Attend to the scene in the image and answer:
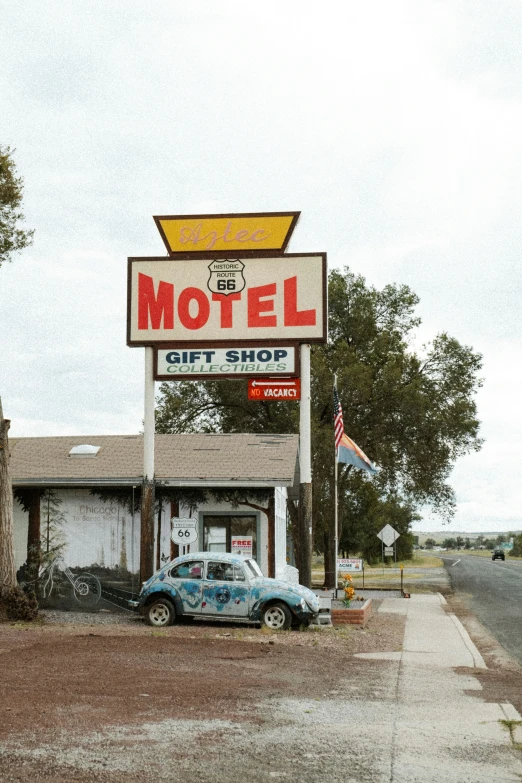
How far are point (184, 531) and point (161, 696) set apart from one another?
10114 millimetres

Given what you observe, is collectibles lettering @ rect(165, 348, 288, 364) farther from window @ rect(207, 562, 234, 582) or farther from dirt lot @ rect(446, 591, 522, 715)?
dirt lot @ rect(446, 591, 522, 715)

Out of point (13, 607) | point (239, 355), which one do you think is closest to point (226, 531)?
point (239, 355)

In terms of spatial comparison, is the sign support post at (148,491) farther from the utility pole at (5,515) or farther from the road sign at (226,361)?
the utility pole at (5,515)

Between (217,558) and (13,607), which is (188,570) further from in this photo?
(13,607)

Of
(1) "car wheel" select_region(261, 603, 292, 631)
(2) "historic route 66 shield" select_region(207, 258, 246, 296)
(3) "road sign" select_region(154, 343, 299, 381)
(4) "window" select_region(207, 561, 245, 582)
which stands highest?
(2) "historic route 66 shield" select_region(207, 258, 246, 296)

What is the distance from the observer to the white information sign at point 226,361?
20.6m

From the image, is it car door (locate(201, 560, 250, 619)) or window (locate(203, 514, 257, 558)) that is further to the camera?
window (locate(203, 514, 257, 558))

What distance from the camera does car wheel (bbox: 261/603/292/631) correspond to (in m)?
17.5

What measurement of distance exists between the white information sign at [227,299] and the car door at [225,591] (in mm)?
5453

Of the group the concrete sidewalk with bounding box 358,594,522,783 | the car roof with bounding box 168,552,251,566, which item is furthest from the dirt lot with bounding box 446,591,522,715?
the car roof with bounding box 168,552,251,566

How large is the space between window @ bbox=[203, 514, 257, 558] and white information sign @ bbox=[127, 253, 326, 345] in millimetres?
4493

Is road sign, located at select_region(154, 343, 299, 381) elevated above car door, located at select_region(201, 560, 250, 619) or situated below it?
above

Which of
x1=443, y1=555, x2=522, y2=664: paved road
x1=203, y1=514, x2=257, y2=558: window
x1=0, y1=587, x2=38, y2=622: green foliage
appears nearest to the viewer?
x1=0, y1=587, x2=38, y2=622: green foliage

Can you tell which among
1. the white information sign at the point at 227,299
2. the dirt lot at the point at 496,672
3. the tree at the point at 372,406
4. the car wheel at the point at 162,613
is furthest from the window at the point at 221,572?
the tree at the point at 372,406
